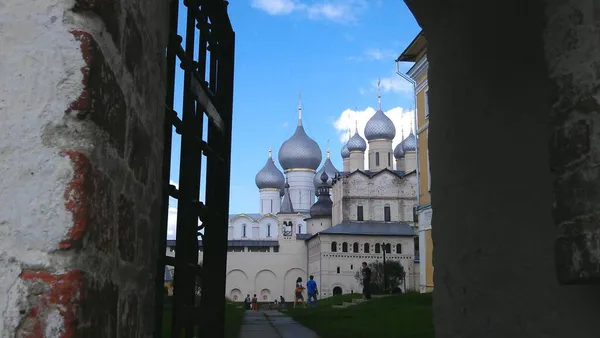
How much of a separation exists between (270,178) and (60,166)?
210 feet

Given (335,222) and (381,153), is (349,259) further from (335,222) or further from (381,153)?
(381,153)

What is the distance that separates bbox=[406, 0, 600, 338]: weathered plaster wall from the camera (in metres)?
3.58

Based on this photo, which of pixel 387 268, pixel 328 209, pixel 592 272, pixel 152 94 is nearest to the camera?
pixel 152 94

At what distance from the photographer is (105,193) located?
1463mm

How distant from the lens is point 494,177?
13.4 ft

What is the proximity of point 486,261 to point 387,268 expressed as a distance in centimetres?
3535

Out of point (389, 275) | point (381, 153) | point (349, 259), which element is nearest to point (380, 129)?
point (381, 153)

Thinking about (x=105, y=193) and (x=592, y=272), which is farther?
(x=592, y=272)

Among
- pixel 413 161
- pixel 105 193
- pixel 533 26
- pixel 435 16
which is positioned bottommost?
pixel 105 193

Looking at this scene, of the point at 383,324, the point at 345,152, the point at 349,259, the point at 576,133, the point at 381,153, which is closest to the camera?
the point at 576,133

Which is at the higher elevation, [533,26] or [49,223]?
[533,26]

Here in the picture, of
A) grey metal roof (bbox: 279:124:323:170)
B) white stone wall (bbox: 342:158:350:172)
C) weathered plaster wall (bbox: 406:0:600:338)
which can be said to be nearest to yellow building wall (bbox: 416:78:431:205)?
weathered plaster wall (bbox: 406:0:600:338)

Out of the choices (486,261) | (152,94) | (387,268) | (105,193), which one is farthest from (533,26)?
(387,268)

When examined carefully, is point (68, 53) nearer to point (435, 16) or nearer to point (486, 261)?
point (486, 261)
